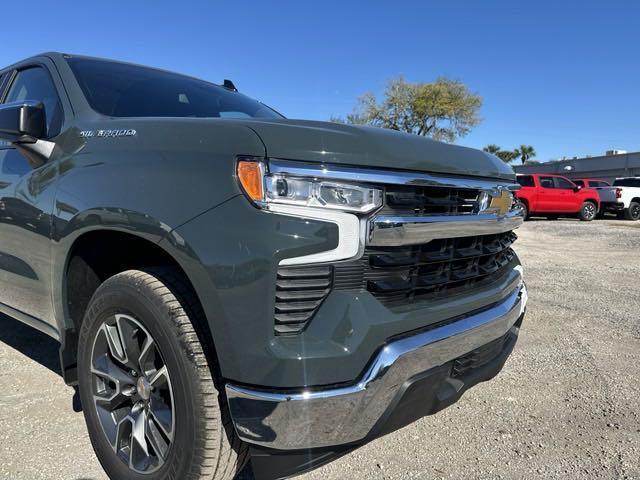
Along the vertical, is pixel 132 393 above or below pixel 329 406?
below

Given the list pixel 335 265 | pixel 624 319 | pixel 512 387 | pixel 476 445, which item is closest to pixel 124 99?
pixel 335 265

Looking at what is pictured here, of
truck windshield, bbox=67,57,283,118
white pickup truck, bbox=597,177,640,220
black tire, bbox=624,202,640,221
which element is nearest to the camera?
truck windshield, bbox=67,57,283,118

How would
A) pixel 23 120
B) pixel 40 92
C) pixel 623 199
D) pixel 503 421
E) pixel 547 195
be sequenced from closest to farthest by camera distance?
pixel 23 120 < pixel 503 421 < pixel 40 92 < pixel 547 195 < pixel 623 199

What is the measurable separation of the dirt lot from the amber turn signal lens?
1.37 m

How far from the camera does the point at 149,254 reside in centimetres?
210

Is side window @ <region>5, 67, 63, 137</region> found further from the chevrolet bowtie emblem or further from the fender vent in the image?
the chevrolet bowtie emblem

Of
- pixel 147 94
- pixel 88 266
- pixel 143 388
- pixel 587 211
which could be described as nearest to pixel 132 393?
pixel 143 388

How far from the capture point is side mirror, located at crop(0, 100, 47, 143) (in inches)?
88.0

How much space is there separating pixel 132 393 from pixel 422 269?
132 centimetres

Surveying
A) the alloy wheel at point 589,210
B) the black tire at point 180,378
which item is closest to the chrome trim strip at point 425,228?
the black tire at point 180,378

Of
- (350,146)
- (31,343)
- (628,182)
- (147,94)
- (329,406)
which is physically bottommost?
(31,343)

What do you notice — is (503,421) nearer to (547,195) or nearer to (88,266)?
(88,266)

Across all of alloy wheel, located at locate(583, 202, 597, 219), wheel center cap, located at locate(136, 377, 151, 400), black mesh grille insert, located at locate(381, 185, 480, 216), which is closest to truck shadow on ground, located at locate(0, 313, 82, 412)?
wheel center cap, located at locate(136, 377, 151, 400)

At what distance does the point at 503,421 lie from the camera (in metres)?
2.67
